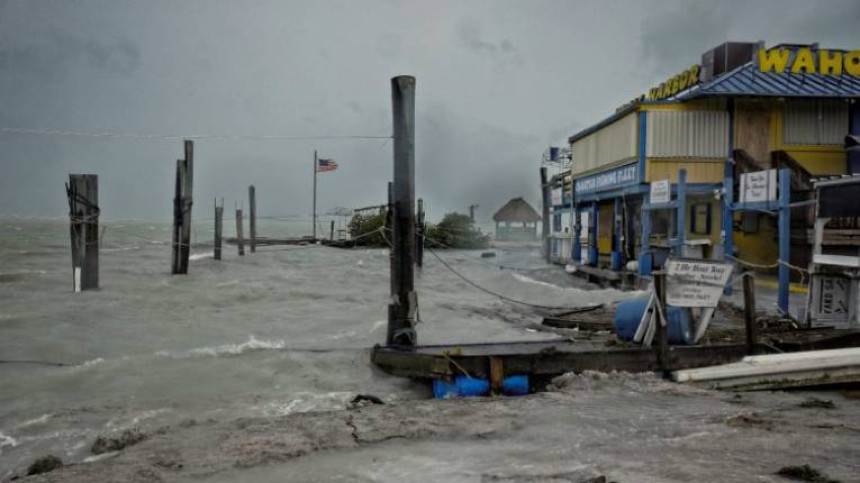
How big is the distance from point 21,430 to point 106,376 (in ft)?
7.40

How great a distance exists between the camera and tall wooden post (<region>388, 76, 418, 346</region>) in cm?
866

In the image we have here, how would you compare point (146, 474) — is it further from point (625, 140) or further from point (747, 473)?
point (625, 140)

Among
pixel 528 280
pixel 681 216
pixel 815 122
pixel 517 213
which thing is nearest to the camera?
pixel 681 216

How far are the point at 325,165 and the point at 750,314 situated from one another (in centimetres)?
3587

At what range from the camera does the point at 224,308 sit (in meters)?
15.5

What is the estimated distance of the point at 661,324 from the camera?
25.0 feet

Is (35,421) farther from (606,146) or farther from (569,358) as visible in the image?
(606,146)

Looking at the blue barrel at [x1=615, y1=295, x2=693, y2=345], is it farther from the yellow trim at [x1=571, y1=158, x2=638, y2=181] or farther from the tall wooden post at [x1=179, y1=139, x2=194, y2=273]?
the tall wooden post at [x1=179, y1=139, x2=194, y2=273]

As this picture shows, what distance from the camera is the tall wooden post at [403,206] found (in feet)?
28.4

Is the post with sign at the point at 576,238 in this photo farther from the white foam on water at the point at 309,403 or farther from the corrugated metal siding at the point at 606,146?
the white foam on water at the point at 309,403

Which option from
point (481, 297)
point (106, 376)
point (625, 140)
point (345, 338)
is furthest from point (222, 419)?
point (625, 140)

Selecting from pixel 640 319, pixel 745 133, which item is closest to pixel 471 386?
pixel 640 319

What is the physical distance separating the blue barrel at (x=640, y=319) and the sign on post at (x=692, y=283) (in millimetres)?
476

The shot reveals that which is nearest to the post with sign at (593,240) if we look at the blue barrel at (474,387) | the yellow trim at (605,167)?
the yellow trim at (605,167)
